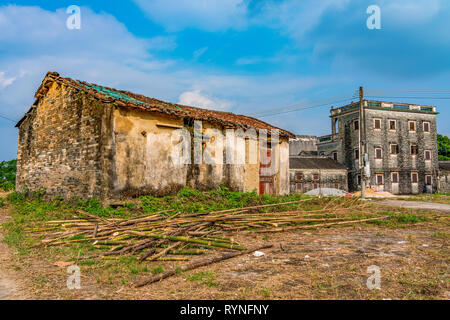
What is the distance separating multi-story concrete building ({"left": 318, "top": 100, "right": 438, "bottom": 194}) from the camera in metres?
31.8

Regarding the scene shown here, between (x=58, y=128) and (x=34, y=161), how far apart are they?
2.79 metres

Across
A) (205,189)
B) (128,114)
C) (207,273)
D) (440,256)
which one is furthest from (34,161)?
(440,256)

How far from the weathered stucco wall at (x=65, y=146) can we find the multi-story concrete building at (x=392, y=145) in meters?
27.2

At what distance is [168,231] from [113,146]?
5.32 metres

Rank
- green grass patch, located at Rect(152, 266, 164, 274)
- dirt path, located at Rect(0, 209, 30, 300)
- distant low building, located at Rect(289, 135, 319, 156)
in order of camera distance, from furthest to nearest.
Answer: distant low building, located at Rect(289, 135, 319, 156), green grass patch, located at Rect(152, 266, 164, 274), dirt path, located at Rect(0, 209, 30, 300)

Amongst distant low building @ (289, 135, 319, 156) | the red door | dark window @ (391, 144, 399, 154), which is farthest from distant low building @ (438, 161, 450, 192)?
the red door

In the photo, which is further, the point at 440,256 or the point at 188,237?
the point at 188,237

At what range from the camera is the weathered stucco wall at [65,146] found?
36.4 feet

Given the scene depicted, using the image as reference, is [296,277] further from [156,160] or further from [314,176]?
[314,176]

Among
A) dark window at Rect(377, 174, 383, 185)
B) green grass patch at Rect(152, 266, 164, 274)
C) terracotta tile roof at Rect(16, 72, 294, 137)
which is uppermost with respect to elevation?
terracotta tile roof at Rect(16, 72, 294, 137)

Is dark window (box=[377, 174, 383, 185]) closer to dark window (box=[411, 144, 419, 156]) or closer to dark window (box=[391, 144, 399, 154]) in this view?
dark window (box=[391, 144, 399, 154])

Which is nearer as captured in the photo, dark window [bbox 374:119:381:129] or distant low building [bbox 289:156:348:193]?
distant low building [bbox 289:156:348:193]

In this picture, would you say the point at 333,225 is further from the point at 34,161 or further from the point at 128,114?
the point at 34,161
